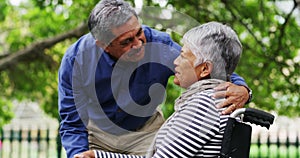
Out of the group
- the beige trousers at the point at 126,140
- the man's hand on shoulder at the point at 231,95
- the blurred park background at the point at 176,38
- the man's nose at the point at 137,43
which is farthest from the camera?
the blurred park background at the point at 176,38

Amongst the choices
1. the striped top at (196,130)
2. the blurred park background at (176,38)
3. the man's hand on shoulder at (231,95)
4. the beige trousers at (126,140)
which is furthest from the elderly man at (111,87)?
the blurred park background at (176,38)

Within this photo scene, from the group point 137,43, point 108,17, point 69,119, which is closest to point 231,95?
point 137,43

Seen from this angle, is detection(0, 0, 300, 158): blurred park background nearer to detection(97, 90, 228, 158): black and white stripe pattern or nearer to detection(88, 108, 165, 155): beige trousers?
detection(88, 108, 165, 155): beige trousers

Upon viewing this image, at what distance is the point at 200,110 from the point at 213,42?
29cm

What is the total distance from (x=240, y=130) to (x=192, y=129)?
0.24 meters

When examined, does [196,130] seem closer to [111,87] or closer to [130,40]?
[130,40]

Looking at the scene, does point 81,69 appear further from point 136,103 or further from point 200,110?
point 200,110

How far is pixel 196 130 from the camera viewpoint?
242cm

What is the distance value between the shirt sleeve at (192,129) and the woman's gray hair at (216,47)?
0.54 ft

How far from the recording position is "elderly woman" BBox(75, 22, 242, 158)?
243 cm

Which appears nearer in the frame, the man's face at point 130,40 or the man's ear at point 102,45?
the man's face at point 130,40

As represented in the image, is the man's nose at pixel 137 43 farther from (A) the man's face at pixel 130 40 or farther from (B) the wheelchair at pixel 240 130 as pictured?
(B) the wheelchair at pixel 240 130

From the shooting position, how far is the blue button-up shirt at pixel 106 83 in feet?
11.3

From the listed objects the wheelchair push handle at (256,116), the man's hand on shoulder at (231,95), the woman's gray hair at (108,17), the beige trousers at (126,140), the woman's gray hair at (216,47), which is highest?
the woman's gray hair at (108,17)
